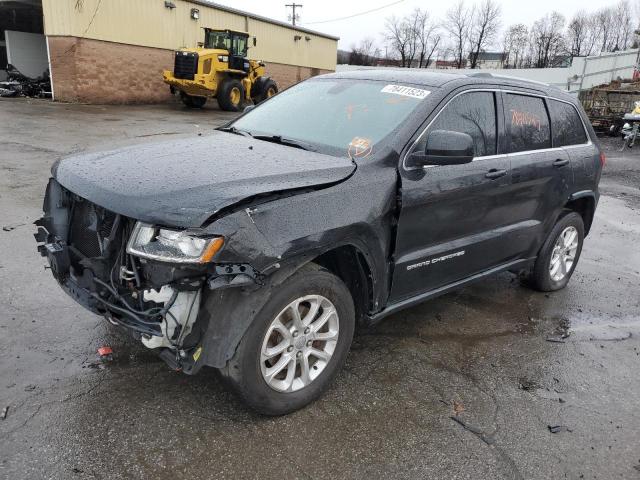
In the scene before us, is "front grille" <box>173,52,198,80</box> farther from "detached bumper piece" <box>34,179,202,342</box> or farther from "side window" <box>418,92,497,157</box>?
"detached bumper piece" <box>34,179,202,342</box>

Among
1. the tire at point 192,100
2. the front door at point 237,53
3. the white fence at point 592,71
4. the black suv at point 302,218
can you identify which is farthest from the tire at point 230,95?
the black suv at point 302,218

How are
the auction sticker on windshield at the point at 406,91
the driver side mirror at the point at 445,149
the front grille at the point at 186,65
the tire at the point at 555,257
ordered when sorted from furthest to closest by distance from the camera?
the front grille at the point at 186,65 < the tire at the point at 555,257 < the auction sticker on windshield at the point at 406,91 < the driver side mirror at the point at 445,149

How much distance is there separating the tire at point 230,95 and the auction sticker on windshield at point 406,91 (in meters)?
17.9

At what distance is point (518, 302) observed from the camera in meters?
4.74

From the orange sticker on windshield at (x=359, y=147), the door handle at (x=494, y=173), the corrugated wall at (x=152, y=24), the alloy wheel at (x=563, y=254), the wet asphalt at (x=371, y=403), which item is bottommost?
the wet asphalt at (x=371, y=403)

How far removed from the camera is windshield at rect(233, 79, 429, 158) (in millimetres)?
3279

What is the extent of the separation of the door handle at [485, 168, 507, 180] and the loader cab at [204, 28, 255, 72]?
61.3 feet

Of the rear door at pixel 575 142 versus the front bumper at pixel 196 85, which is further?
the front bumper at pixel 196 85

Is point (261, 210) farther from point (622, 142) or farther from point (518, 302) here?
point (622, 142)

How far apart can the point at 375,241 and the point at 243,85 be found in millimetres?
20172

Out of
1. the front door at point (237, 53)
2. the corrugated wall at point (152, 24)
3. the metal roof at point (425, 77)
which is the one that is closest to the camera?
the metal roof at point (425, 77)

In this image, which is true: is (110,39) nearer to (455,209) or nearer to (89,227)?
(89,227)

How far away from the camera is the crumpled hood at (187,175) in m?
2.38

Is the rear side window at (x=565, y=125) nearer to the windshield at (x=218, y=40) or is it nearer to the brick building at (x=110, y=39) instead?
the windshield at (x=218, y=40)
